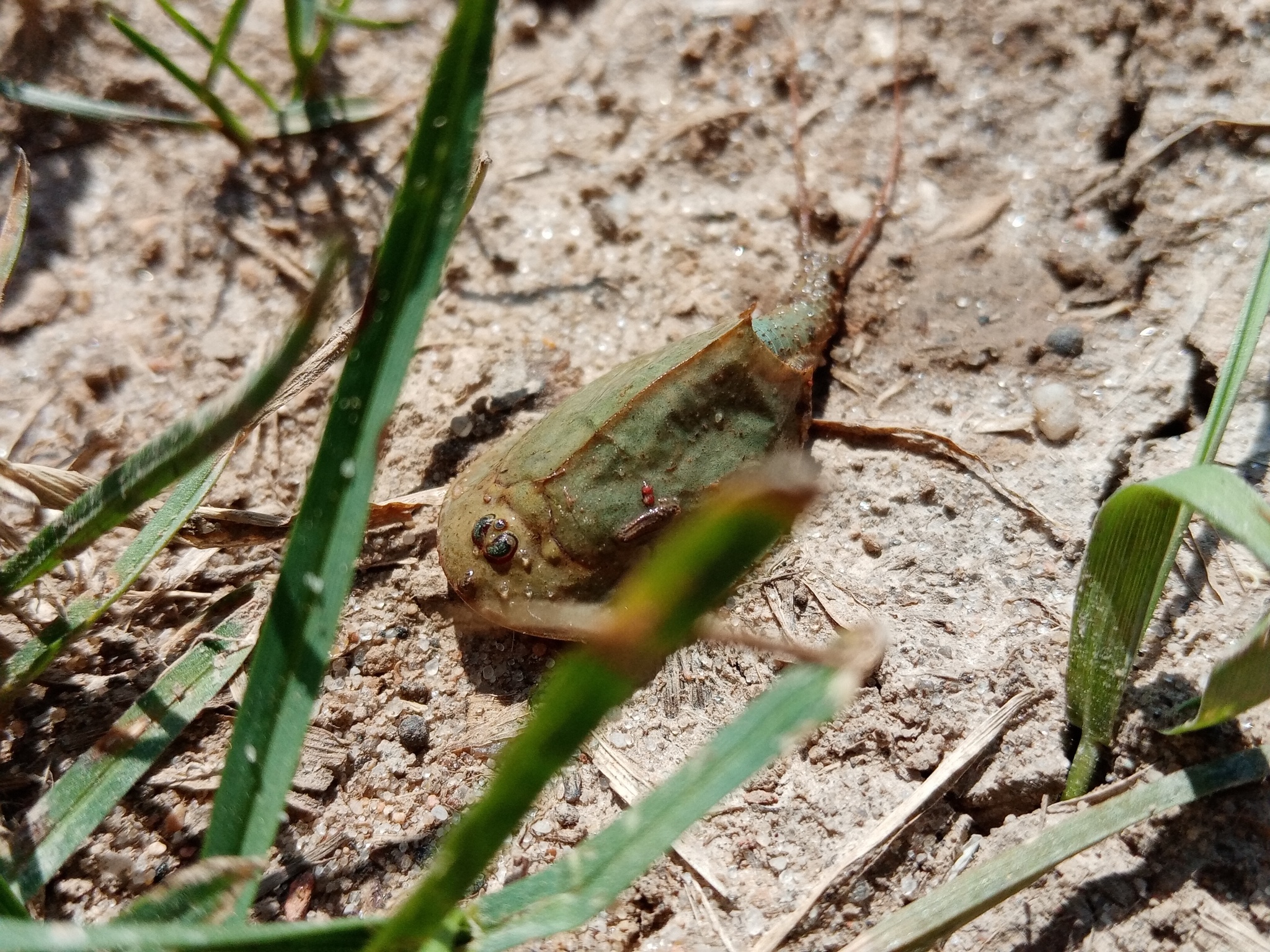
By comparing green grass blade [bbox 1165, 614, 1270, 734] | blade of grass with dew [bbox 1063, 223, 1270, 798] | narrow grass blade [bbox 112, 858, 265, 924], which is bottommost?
narrow grass blade [bbox 112, 858, 265, 924]

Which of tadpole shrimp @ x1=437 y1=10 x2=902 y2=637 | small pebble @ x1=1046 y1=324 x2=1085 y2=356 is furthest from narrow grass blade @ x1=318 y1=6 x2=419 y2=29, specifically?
small pebble @ x1=1046 y1=324 x2=1085 y2=356

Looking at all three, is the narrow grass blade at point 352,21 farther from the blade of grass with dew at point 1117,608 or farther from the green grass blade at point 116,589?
the blade of grass with dew at point 1117,608

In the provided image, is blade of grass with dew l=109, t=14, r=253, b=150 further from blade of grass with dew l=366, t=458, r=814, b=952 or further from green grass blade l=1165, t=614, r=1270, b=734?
green grass blade l=1165, t=614, r=1270, b=734

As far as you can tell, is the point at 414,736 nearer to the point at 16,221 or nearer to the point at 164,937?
the point at 164,937

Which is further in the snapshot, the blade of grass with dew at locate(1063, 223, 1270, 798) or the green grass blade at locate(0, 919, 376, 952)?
the blade of grass with dew at locate(1063, 223, 1270, 798)

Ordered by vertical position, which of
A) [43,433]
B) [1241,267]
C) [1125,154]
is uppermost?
[1125,154]

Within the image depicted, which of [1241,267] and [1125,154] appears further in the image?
[1125,154]

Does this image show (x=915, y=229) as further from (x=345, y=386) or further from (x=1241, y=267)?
(x=345, y=386)

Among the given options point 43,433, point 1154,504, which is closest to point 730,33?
point 1154,504
